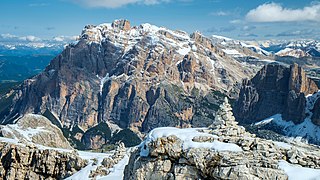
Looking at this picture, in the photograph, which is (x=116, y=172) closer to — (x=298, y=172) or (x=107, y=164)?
(x=107, y=164)

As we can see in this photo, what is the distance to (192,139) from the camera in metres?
42.8

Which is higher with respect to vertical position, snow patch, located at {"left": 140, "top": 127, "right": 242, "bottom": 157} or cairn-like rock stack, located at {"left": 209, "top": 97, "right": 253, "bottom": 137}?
cairn-like rock stack, located at {"left": 209, "top": 97, "right": 253, "bottom": 137}

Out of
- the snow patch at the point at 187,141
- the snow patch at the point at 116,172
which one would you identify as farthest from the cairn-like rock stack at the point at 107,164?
the snow patch at the point at 187,141

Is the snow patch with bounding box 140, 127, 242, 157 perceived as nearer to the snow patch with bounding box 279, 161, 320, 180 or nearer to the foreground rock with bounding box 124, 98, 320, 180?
the foreground rock with bounding box 124, 98, 320, 180

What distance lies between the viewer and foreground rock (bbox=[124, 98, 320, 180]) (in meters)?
38.7

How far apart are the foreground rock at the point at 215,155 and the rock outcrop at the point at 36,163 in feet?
190

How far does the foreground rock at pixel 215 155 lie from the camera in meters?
38.7

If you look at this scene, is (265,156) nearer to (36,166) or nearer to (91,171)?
(91,171)

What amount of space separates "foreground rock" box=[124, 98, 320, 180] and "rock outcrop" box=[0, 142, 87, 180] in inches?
2283

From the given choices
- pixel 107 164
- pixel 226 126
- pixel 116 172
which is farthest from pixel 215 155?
pixel 107 164

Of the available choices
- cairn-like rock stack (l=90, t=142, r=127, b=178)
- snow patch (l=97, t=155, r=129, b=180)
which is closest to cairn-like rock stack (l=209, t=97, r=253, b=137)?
snow patch (l=97, t=155, r=129, b=180)

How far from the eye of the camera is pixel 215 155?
4009 centimetres

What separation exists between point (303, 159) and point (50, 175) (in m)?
75.4

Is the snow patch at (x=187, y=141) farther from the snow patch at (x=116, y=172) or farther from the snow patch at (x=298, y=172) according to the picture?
the snow patch at (x=116, y=172)
